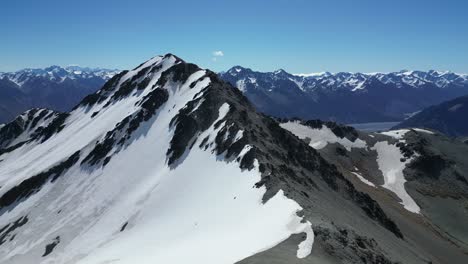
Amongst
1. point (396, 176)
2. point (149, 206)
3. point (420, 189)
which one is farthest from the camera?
point (396, 176)

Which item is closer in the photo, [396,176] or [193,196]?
[193,196]

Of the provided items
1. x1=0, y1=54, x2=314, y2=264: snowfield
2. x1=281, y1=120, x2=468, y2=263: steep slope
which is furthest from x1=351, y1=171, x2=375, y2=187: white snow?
x1=0, y1=54, x2=314, y2=264: snowfield

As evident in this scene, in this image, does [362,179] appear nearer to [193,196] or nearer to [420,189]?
[420,189]

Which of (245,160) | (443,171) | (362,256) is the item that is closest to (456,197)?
(443,171)

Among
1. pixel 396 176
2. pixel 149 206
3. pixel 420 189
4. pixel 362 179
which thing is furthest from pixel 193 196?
pixel 396 176

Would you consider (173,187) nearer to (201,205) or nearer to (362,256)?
(201,205)

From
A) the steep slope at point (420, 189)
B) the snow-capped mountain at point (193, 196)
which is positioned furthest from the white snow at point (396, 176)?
the snow-capped mountain at point (193, 196)

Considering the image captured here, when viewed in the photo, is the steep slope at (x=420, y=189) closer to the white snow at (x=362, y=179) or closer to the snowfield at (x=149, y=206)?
the white snow at (x=362, y=179)
